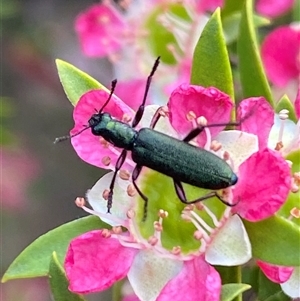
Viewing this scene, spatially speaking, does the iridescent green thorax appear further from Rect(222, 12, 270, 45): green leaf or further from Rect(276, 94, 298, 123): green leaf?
Rect(222, 12, 270, 45): green leaf

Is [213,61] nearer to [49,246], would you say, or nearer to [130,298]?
[49,246]

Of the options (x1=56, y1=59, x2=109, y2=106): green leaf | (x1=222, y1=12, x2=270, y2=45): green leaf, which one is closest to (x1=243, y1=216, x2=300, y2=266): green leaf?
(x1=56, y1=59, x2=109, y2=106): green leaf

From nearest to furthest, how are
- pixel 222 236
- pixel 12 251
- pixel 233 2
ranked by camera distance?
pixel 222 236
pixel 233 2
pixel 12 251

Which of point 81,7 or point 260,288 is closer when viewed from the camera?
point 260,288

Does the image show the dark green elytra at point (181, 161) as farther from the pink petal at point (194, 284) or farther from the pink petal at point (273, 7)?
the pink petal at point (273, 7)

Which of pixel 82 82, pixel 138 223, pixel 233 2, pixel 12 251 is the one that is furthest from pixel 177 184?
pixel 12 251

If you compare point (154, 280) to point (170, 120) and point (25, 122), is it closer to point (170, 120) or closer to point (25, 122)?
point (170, 120)
